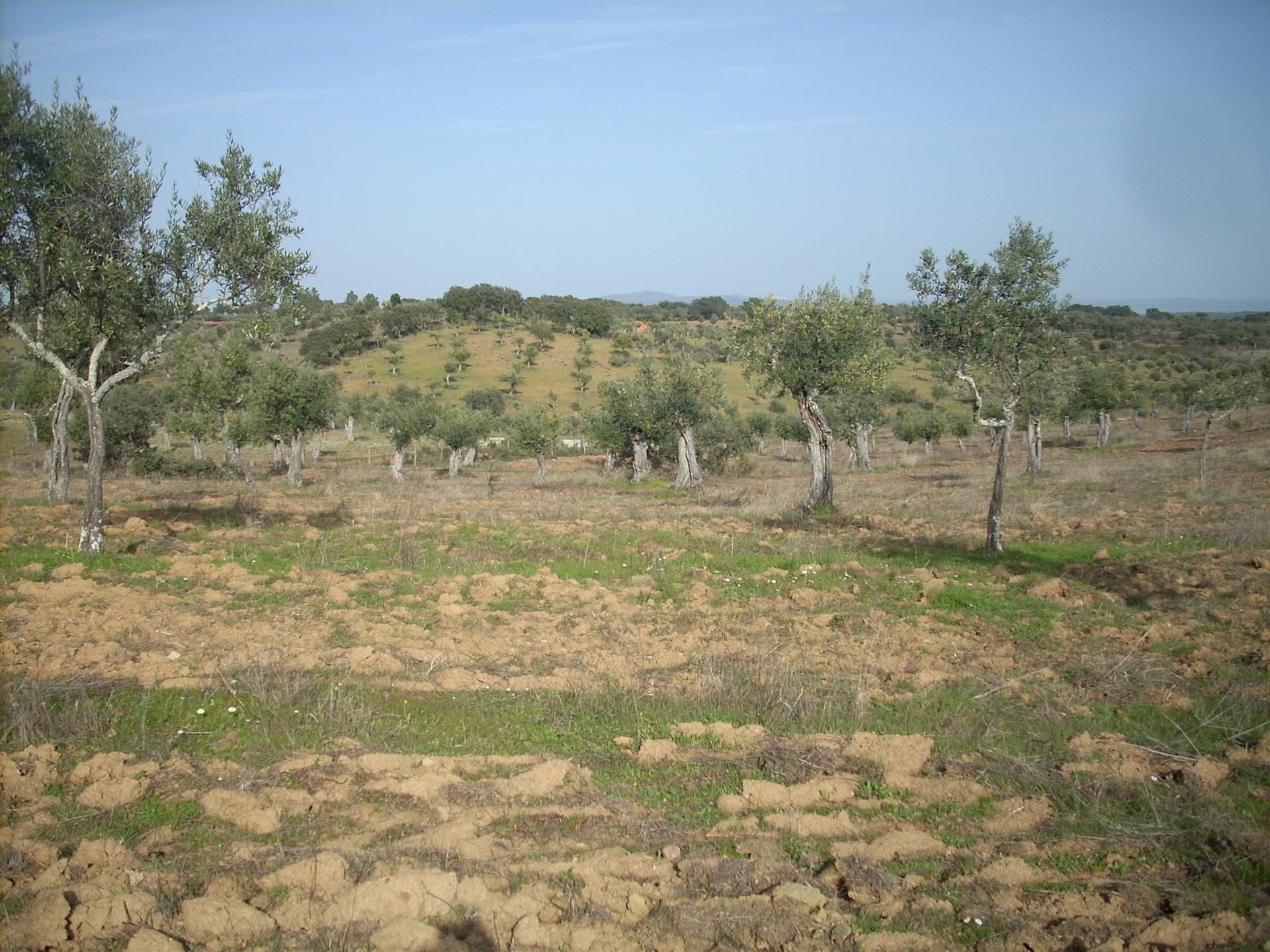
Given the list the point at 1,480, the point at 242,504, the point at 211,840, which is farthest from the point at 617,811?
the point at 1,480

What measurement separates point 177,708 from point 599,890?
219 inches

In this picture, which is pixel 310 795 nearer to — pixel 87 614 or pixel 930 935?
pixel 930 935

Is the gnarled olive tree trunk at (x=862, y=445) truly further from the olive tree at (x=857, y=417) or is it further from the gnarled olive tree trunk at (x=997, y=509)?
the gnarled olive tree trunk at (x=997, y=509)

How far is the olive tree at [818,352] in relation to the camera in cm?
2302

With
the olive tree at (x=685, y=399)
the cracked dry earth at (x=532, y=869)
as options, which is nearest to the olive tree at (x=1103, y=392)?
the olive tree at (x=685, y=399)

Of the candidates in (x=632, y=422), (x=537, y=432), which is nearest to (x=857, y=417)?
(x=632, y=422)

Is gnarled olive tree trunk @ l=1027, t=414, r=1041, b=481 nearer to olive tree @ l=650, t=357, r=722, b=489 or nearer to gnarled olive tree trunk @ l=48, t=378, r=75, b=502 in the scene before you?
olive tree @ l=650, t=357, r=722, b=489

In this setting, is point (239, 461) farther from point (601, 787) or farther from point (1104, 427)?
point (1104, 427)

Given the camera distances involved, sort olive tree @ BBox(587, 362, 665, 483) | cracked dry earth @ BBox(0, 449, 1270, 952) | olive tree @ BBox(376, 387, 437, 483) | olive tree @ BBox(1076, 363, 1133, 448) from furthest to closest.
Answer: olive tree @ BBox(1076, 363, 1133, 448) → olive tree @ BBox(376, 387, 437, 483) → olive tree @ BBox(587, 362, 665, 483) → cracked dry earth @ BBox(0, 449, 1270, 952)

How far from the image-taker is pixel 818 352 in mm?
23203

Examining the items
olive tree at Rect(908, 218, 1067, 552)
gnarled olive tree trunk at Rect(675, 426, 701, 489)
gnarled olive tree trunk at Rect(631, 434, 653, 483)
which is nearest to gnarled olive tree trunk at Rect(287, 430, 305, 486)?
gnarled olive tree trunk at Rect(631, 434, 653, 483)

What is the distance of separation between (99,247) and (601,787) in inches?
539

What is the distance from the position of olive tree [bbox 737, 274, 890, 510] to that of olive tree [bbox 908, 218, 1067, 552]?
6.14 meters

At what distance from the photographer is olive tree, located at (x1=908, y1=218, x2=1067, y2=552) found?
15.7 m
